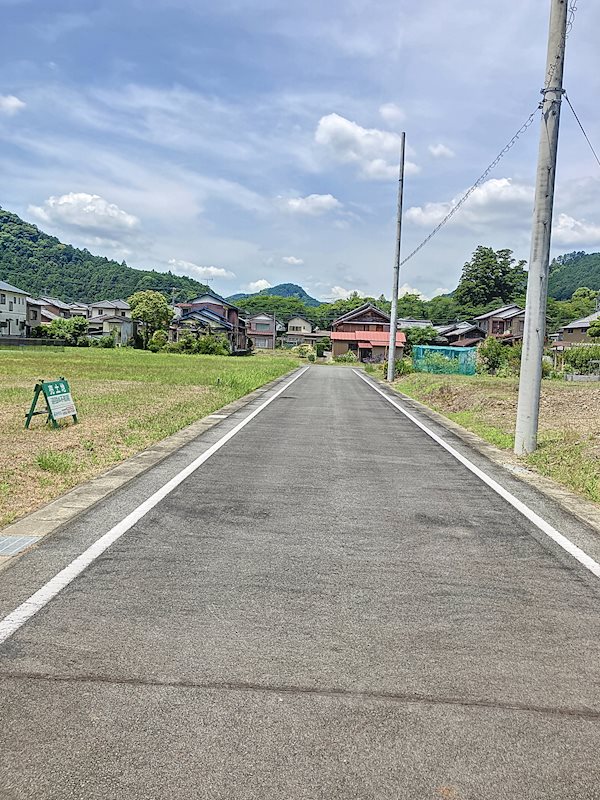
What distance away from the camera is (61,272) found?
5335 inches

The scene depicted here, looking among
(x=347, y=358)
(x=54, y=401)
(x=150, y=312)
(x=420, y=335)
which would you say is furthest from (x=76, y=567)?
(x=420, y=335)

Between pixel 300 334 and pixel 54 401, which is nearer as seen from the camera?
pixel 54 401

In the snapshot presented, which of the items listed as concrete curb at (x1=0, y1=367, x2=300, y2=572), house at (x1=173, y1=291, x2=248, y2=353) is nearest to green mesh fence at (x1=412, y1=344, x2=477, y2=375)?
concrete curb at (x1=0, y1=367, x2=300, y2=572)

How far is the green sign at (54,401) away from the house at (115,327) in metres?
61.4

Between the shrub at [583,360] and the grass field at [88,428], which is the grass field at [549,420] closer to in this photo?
the grass field at [88,428]

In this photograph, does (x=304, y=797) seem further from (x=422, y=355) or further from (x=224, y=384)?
(x=422, y=355)

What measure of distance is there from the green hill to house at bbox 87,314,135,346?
136 ft

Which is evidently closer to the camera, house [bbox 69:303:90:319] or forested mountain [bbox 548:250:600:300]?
house [bbox 69:303:90:319]

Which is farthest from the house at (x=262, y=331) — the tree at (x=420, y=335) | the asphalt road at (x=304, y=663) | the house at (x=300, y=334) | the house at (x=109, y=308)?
the asphalt road at (x=304, y=663)

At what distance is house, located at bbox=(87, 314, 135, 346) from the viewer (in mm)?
76875

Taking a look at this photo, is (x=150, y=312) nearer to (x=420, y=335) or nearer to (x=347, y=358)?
(x=347, y=358)

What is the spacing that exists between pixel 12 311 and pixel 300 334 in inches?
1778

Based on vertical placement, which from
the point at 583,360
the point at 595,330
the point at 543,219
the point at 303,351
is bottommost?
the point at 303,351

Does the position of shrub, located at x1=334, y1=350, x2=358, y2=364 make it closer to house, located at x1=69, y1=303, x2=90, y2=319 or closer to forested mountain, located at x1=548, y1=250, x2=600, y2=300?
house, located at x1=69, y1=303, x2=90, y2=319
